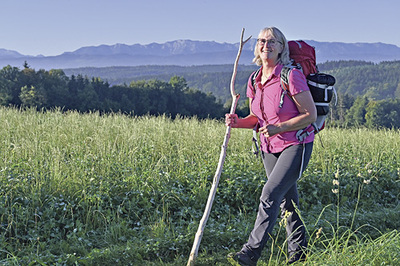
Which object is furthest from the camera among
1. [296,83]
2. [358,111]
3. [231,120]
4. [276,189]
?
[358,111]

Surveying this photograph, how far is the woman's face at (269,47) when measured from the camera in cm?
368

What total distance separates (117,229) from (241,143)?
4.20 meters

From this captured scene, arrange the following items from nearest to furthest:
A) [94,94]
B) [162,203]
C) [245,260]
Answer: [245,260]
[162,203]
[94,94]

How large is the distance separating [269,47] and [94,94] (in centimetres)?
5192

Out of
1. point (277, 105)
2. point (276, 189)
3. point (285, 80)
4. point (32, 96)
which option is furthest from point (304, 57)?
point (32, 96)

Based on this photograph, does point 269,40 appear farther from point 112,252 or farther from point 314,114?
point 112,252

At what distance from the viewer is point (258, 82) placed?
12.7 ft

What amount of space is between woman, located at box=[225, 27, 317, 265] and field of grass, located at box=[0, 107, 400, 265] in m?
0.33

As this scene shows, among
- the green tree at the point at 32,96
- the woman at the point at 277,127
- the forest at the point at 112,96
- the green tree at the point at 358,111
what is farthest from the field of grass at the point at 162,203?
the green tree at the point at 358,111

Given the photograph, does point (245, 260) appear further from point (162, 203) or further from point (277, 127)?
point (162, 203)

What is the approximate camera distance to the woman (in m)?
3.55

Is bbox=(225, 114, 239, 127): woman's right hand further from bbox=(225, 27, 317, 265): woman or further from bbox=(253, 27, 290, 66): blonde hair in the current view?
bbox=(253, 27, 290, 66): blonde hair

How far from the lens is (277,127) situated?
3.62 metres

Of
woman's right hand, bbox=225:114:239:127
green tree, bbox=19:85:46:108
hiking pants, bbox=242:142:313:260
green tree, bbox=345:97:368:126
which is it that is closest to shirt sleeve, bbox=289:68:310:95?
hiking pants, bbox=242:142:313:260
